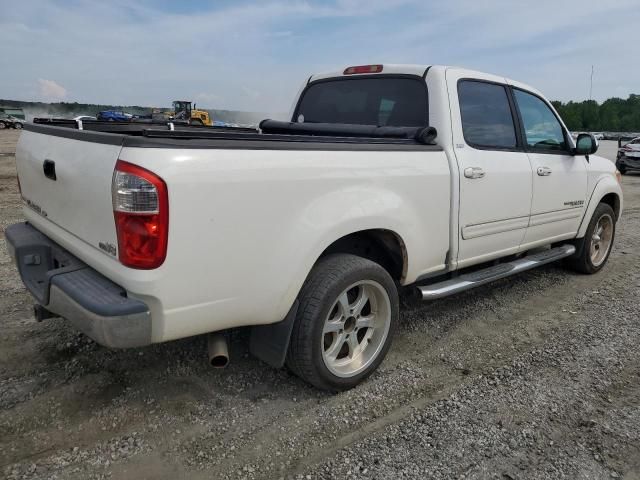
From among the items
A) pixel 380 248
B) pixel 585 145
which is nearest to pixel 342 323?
pixel 380 248

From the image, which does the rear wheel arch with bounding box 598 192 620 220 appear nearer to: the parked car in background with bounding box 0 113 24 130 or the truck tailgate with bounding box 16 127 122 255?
the truck tailgate with bounding box 16 127 122 255

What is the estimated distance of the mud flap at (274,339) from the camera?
2793 mm

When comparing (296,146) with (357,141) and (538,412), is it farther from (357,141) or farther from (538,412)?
(538,412)

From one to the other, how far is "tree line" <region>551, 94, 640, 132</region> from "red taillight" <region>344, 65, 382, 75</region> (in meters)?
96.0

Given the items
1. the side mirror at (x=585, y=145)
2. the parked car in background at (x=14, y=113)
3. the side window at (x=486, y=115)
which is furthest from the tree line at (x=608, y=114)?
the side window at (x=486, y=115)

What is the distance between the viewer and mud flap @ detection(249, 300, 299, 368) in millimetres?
2793

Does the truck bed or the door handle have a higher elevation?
the truck bed

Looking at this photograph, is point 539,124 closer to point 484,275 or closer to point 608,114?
point 484,275

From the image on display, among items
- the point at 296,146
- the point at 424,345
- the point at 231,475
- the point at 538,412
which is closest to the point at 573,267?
the point at 424,345

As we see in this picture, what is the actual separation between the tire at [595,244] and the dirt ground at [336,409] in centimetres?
141

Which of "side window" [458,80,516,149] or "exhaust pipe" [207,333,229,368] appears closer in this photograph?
"exhaust pipe" [207,333,229,368]

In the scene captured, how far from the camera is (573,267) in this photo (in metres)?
5.68

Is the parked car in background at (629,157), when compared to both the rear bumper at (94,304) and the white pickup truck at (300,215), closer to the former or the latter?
the white pickup truck at (300,215)

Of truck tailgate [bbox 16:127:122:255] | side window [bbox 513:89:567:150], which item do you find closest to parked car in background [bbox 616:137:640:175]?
side window [bbox 513:89:567:150]
